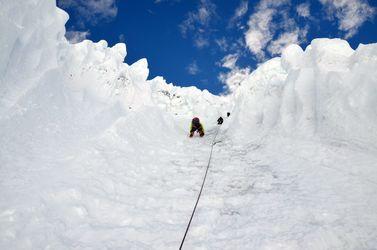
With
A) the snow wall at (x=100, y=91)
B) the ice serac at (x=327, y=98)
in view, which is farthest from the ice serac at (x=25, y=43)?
the ice serac at (x=327, y=98)

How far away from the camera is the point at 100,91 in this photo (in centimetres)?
1648

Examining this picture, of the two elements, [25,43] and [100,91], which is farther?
[100,91]

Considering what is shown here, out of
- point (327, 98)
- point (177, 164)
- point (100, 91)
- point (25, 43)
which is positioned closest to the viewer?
point (177, 164)

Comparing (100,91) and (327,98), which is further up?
(100,91)

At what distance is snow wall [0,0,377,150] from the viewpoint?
8.45 metres

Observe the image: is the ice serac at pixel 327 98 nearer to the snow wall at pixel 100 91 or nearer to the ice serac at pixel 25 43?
the snow wall at pixel 100 91

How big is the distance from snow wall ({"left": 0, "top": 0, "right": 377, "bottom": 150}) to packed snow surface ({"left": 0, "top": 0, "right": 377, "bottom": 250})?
5cm

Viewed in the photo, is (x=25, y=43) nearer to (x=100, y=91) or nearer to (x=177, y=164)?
(x=100, y=91)

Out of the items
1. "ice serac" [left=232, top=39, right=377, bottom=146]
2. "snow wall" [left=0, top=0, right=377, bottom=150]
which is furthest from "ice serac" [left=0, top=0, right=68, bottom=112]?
"ice serac" [left=232, top=39, right=377, bottom=146]

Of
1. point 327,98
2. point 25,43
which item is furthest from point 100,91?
point 327,98

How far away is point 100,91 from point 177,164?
371 inches

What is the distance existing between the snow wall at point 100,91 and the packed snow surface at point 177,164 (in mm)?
53

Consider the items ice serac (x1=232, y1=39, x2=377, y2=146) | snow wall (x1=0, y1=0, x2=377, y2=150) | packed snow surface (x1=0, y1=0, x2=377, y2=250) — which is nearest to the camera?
packed snow surface (x1=0, y1=0, x2=377, y2=250)

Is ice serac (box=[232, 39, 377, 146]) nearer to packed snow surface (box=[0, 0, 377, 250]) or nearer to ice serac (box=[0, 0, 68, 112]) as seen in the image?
packed snow surface (box=[0, 0, 377, 250])
